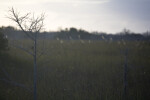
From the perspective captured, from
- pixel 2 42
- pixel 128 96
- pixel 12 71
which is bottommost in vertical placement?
pixel 128 96

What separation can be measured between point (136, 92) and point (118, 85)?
794mm

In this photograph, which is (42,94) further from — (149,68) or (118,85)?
(149,68)

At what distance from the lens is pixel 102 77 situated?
6.74m

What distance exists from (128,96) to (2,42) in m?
6.37

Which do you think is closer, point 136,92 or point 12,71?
point 136,92

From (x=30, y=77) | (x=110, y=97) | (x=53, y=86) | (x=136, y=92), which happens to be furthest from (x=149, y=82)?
(x=30, y=77)

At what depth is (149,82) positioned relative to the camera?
632 centimetres

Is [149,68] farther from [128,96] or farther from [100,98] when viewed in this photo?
[100,98]

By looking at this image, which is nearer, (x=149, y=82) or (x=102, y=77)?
(x=149, y=82)

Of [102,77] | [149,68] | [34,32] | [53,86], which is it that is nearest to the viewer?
[34,32]

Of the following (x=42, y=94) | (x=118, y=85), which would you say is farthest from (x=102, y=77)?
(x=42, y=94)

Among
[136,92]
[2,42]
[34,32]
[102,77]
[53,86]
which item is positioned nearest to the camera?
[34,32]

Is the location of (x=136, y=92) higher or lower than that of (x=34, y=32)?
lower

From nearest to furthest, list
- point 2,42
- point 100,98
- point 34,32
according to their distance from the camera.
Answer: point 34,32 < point 100,98 < point 2,42
